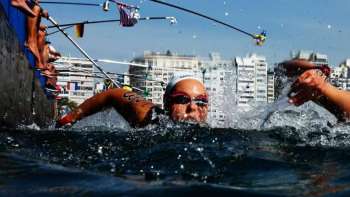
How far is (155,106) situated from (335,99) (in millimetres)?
1994

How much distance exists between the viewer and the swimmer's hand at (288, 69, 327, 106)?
4.27 m

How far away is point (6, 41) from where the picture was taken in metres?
7.05

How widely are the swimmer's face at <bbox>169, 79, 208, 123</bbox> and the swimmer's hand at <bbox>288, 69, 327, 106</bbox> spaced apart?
4.47 feet

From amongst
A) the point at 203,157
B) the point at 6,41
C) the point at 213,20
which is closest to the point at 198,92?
the point at 203,157

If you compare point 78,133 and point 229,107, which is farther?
point 229,107

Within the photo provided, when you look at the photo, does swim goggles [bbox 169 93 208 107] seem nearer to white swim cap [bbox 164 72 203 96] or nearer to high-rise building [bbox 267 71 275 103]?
white swim cap [bbox 164 72 203 96]

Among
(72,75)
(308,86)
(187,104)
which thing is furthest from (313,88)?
(72,75)

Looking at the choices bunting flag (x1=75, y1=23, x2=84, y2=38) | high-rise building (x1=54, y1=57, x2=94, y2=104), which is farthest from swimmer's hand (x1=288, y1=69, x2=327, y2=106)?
bunting flag (x1=75, y1=23, x2=84, y2=38)

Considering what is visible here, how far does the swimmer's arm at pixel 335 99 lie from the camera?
4.34 m

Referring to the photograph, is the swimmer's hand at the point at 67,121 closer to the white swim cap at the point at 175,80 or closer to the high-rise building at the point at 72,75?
the white swim cap at the point at 175,80

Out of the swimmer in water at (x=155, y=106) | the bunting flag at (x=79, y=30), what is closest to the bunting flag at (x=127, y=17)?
the bunting flag at (x=79, y=30)

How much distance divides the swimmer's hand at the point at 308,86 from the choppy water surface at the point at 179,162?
1.19 feet

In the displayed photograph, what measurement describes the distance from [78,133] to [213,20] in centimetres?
1012

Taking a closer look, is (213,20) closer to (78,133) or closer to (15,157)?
(78,133)
